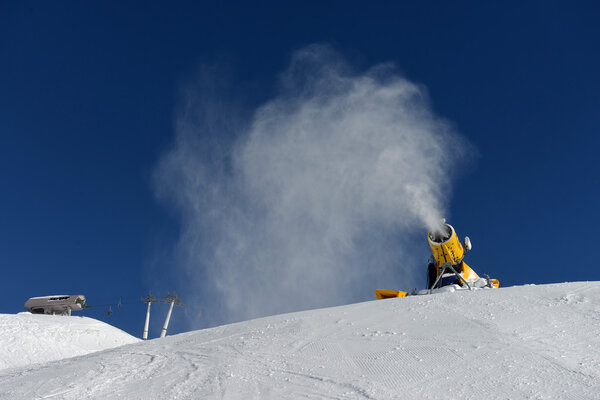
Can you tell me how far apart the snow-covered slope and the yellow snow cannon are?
18.8m

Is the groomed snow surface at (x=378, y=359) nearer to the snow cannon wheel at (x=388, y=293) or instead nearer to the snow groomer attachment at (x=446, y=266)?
the snow groomer attachment at (x=446, y=266)

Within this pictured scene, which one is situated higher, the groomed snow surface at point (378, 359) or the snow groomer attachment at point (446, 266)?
the snow groomer attachment at point (446, 266)

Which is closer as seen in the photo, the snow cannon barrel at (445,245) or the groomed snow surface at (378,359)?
the groomed snow surface at (378,359)

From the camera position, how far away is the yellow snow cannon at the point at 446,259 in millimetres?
19828

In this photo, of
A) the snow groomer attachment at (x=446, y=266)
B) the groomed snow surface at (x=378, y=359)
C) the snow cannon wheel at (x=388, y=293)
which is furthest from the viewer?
the snow cannon wheel at (x=388, y=293)

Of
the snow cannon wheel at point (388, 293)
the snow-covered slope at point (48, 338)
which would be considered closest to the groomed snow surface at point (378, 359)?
the snow cannon wheel at point (388, 293)

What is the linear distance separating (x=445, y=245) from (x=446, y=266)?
98cm

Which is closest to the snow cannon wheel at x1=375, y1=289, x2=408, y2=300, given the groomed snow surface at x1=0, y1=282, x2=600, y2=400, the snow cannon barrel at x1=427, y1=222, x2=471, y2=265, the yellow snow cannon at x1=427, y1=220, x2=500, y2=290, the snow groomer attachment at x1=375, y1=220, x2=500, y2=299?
the snow groomer attachment at x1=375, y1=220, x2=500, y2=299

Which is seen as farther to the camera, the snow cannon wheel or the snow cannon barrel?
the snow cannon wheel

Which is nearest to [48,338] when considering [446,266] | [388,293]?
Answer: [388,293]

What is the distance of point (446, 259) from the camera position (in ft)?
65.4

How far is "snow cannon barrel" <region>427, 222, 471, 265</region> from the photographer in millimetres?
19848

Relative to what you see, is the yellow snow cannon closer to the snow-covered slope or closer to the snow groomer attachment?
the snow groomer attachment

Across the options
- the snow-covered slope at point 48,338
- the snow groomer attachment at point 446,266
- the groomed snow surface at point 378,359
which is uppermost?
the snow groomer attachment at point 446,266
